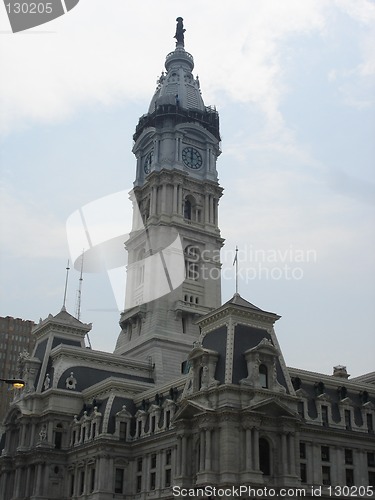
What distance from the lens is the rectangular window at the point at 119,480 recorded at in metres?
81.5

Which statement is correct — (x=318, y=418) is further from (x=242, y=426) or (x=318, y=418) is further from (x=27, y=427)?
(x=27, y=427)

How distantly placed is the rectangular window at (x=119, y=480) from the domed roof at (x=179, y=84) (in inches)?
2786

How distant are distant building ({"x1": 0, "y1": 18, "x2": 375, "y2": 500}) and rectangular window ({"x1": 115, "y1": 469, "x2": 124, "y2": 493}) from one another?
4.8 inches

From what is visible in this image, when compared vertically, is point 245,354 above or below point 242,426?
above

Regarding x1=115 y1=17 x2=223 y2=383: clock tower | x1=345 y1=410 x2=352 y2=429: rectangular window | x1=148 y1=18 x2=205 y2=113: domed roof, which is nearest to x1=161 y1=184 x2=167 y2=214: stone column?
x1=115 y1=17 x2=223 y2=383: clock tower

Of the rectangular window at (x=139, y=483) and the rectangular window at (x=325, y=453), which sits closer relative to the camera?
the rectangular window at (x=325, y=453)

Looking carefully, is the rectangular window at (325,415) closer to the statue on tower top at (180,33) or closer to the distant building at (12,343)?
the statue on tower top at (180,33)

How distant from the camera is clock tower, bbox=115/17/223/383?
109 m

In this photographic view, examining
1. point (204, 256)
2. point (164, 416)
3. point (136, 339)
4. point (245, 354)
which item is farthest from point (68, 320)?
point (245, 354)

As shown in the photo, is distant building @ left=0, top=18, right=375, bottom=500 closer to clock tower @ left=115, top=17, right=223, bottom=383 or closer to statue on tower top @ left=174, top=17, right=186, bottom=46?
clock tower @ left=115, top=17, right=223, bottom=383

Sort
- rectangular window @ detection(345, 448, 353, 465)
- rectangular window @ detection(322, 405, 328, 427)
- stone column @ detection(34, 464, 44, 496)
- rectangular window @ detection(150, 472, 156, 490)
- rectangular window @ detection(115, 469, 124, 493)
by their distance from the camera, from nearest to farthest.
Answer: rectangular window @ detection(345, 448, 353, 465), rectangular window @ detection(322, 405, 328, 427), rectangular window @ detection(150, 472, 156, 490), rectangular window @ detection(115, 469, 124, 493), stone column @ detection(34, 464, 44, 496)

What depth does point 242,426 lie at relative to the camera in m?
66.3

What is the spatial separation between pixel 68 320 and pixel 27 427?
18.4m

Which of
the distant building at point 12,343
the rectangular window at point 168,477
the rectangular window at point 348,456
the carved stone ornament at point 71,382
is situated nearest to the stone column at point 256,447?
the rectangular window at point 168,477
